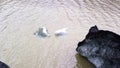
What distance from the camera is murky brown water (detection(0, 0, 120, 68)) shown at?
3.23 ft

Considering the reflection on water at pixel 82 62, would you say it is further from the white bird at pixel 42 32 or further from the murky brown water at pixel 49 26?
the white bird at pixel 42 32

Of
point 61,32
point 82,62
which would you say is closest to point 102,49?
point 82,62

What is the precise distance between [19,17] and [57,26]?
0.75 feet

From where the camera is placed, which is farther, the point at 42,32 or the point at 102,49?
the point at 42,32

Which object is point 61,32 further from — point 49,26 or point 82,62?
point 82,62

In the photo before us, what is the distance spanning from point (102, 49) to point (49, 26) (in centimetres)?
35

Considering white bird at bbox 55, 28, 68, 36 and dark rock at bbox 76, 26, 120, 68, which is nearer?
dark rock at bbox 76, 26, 120, 68

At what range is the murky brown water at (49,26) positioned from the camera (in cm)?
98

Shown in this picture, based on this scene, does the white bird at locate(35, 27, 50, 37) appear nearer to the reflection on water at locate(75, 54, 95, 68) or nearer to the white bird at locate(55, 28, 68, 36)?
the white bird at locate(55, 28, 68, 36)

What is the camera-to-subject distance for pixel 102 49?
95 cm

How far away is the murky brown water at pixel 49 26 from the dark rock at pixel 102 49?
0.04 m

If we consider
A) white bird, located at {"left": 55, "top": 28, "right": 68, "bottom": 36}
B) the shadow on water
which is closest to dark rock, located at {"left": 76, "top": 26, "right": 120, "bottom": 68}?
the shadow on water

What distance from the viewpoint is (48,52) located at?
1.03 meters

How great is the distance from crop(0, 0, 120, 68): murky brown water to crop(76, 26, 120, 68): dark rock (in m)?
0.04
